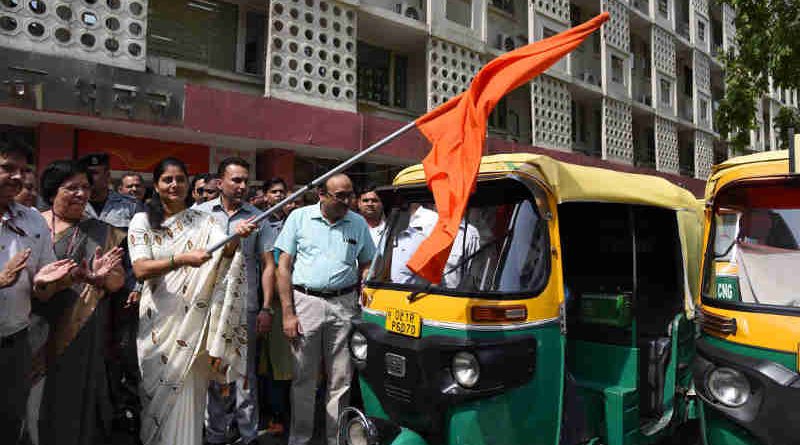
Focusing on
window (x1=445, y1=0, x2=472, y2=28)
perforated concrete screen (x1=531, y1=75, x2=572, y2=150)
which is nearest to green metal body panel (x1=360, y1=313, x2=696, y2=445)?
window (x1=445, y1=0, x2=472, y2=28)

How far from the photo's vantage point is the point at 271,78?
961cm

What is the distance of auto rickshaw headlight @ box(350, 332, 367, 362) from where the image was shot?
3.31 metres

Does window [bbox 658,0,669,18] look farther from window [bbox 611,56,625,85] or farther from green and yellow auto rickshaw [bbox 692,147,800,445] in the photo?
green and yellow auto rickshaw [bbox 692,147,800,445]

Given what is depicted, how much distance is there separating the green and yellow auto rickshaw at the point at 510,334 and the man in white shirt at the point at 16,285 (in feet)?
5.21

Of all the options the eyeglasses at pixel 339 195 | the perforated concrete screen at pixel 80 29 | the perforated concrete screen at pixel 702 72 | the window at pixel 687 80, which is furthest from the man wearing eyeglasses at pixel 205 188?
the perforated concrete screen at pixel 702 72

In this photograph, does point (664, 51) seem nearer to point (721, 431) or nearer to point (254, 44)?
point (254, 44)

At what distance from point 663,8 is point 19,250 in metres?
23.0

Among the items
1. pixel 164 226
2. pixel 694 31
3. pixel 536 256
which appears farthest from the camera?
pixel 694 31

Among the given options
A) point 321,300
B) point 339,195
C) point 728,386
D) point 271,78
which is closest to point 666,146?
point 271,78

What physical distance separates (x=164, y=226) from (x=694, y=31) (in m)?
24.5

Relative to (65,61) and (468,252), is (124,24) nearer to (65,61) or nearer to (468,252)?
(65,61)

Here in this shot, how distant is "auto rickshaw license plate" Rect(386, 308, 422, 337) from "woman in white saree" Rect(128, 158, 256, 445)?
3.26ft

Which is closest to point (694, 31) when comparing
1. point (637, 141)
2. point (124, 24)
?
point (637, 141)

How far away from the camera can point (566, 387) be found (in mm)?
3117
